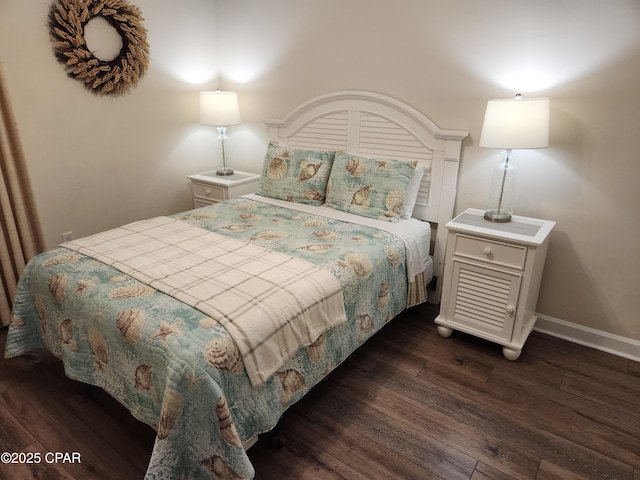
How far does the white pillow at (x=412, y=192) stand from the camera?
8.78 ft

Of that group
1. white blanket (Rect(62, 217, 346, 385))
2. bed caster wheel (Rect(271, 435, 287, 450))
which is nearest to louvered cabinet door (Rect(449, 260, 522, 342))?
white blanket (Rect(62, 217, 346, 385))

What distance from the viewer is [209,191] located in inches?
136

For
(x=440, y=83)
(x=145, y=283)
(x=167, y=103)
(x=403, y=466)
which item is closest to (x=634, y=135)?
(x=440, y=83)

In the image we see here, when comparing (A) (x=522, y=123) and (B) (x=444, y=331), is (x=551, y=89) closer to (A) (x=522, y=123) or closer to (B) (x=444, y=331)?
(A) (x=522, y=123)

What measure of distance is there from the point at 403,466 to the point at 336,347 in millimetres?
555

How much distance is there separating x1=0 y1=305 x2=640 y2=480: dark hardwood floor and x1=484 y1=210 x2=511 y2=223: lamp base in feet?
2.49

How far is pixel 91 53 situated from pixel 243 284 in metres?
2.22

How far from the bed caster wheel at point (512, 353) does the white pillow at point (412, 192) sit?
989 mm

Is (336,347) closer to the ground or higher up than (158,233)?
closer to the ground

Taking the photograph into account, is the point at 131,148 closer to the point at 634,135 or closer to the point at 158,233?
the point at 158,233

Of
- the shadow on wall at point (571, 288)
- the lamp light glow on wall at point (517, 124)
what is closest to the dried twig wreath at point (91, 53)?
the lamp light glow on wall at point (517, 124)

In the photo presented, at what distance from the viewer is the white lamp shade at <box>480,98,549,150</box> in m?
2.09

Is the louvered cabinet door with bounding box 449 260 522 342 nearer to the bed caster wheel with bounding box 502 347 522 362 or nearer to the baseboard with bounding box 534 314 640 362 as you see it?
the bed caster wheel with bounding box 502 347 522 362

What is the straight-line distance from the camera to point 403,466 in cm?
166
